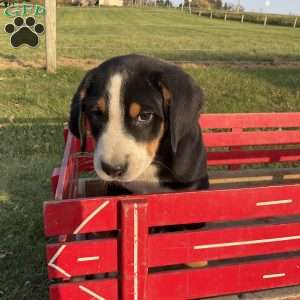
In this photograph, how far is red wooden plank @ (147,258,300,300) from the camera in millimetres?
2383

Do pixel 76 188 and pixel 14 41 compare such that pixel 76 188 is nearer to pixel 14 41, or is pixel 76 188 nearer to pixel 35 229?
pixel 35 229

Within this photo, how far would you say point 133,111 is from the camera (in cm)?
235

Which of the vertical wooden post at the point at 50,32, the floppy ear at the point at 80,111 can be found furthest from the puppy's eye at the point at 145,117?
the vertical wooden post at the point at 50,32

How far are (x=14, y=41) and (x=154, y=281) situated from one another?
705 centimetres

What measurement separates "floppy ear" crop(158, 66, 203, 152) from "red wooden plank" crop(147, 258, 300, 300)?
702mm

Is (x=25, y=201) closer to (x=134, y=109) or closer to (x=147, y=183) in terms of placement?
(x=147, y=183)

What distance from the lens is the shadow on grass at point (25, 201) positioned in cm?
304

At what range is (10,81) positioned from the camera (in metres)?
8.14

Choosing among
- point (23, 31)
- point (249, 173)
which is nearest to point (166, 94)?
point (249, 173)

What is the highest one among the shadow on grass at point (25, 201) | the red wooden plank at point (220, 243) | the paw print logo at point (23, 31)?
the paw print logo at point (23, 31)

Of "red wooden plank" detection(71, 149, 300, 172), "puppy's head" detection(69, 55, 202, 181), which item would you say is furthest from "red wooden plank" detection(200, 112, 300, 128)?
"puppy's head" detection(69, 55, 202, 181)

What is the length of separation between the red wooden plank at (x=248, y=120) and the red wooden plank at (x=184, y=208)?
75.8 inches

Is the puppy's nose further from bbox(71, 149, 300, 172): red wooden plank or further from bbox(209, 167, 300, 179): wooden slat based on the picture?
bbox(71, 149, 300, 172): red wooden plank

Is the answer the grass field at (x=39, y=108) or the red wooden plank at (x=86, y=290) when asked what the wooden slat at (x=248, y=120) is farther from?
the red wooden plank at (x=86, y=290)
